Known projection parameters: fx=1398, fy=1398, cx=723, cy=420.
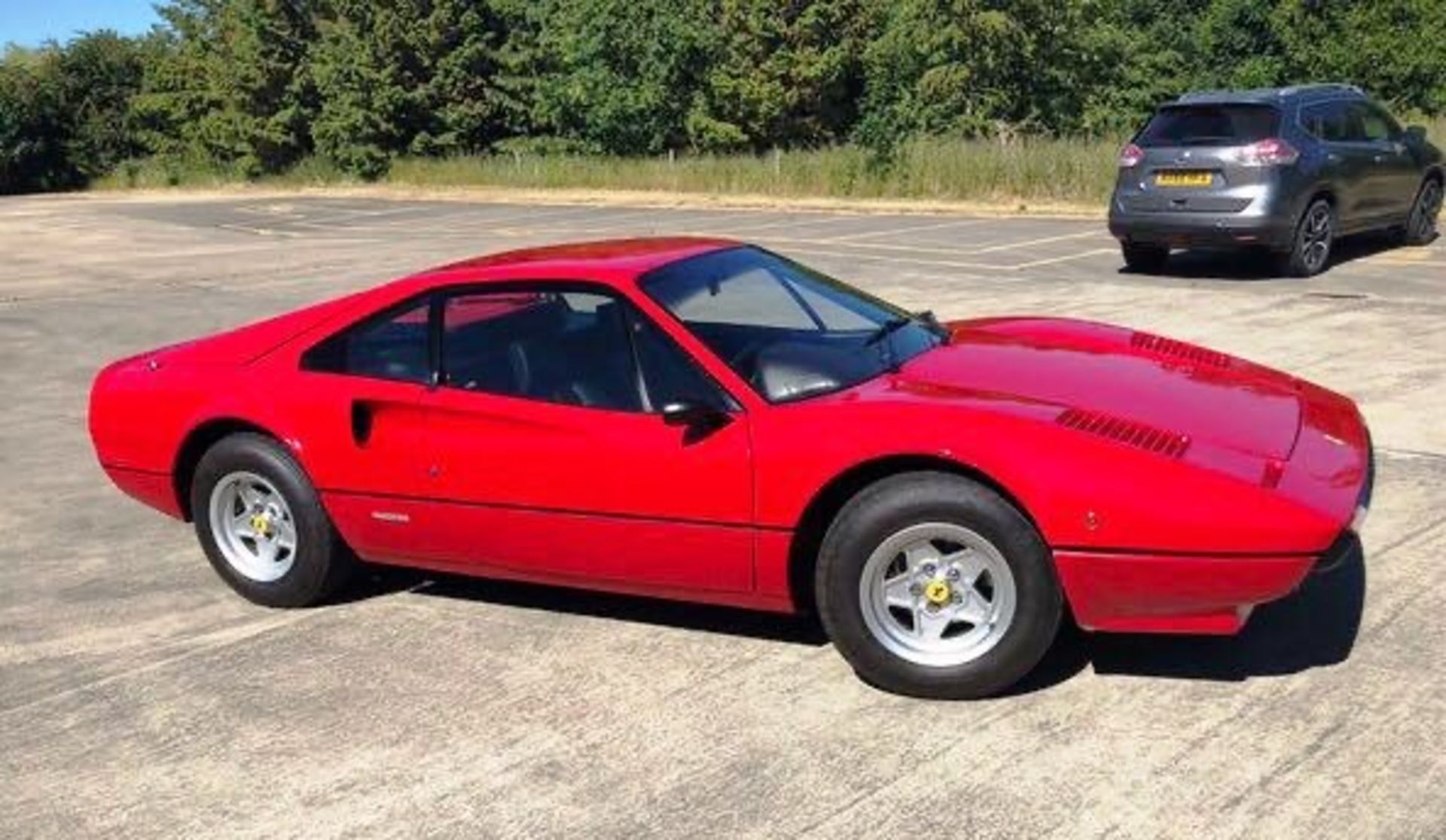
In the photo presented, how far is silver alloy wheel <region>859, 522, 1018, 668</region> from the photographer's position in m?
3.91

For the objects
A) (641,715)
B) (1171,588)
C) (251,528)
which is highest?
(1171,588)

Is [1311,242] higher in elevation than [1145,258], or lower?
higher

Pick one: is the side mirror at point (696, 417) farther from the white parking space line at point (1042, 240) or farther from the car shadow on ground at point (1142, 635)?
the white parking space line at point (1042, 240)

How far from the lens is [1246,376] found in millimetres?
4801

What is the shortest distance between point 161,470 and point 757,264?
7.91 feet

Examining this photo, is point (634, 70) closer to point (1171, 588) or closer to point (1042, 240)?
point (1042, 240)

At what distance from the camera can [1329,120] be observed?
1292 centimetres

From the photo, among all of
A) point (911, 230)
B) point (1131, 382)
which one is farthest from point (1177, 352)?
point (911, 230)

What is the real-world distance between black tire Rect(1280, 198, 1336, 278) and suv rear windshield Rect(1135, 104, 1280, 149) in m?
0.85

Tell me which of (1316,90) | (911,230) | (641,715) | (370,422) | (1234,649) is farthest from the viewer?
(911,230)

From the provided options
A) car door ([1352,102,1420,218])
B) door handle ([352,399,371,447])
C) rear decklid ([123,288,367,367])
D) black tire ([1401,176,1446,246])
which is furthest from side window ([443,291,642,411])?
black tire ([1401,176,1446,246])

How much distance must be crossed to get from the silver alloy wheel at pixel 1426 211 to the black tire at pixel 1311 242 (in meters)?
2.15

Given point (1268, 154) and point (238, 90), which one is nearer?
point (1268, 154)

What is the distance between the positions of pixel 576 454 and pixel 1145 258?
34.4 feet
